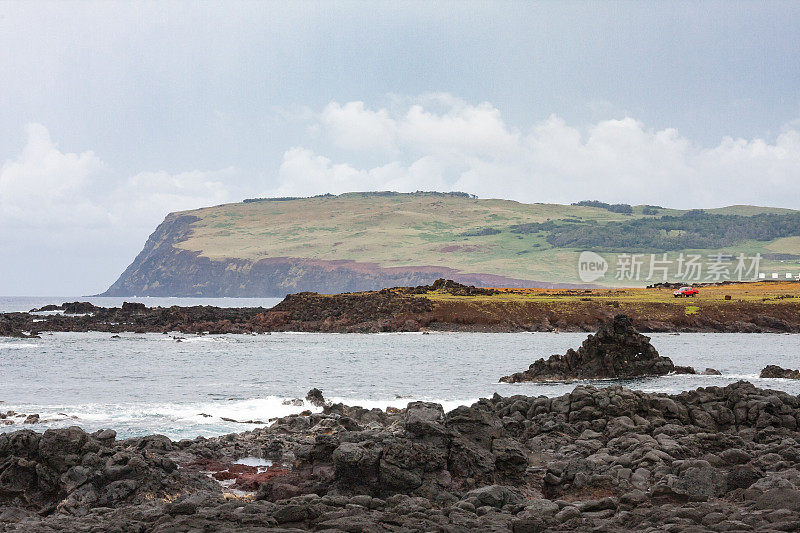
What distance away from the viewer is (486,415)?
12.8m

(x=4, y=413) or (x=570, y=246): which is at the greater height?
(x=570, y=246)

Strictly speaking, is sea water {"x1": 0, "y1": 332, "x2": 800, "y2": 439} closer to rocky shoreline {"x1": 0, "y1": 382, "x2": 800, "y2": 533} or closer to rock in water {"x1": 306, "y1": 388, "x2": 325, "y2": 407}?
rock in water {"x1": 306, "y1": 388, "x2": 325, "y2": 407}

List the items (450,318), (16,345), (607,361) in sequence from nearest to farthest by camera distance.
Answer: (607,361) < (16,345) < (450,318)

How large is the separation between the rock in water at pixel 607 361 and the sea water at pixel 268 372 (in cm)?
124

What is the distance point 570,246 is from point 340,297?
13082 centimetres

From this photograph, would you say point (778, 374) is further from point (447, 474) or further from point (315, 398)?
point (447, 474)

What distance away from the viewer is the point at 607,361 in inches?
1145

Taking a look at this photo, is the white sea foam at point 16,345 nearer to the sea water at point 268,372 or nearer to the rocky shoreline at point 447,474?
the sea water at point 268,372

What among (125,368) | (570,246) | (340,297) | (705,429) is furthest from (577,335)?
(570,246)

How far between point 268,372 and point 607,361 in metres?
14.2

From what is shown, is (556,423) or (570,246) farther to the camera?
(570,246)

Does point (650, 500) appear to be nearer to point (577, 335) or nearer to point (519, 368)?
point (519, 368)

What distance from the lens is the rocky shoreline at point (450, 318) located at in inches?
2382

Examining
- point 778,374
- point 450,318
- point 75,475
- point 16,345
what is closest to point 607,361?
point 778,374
